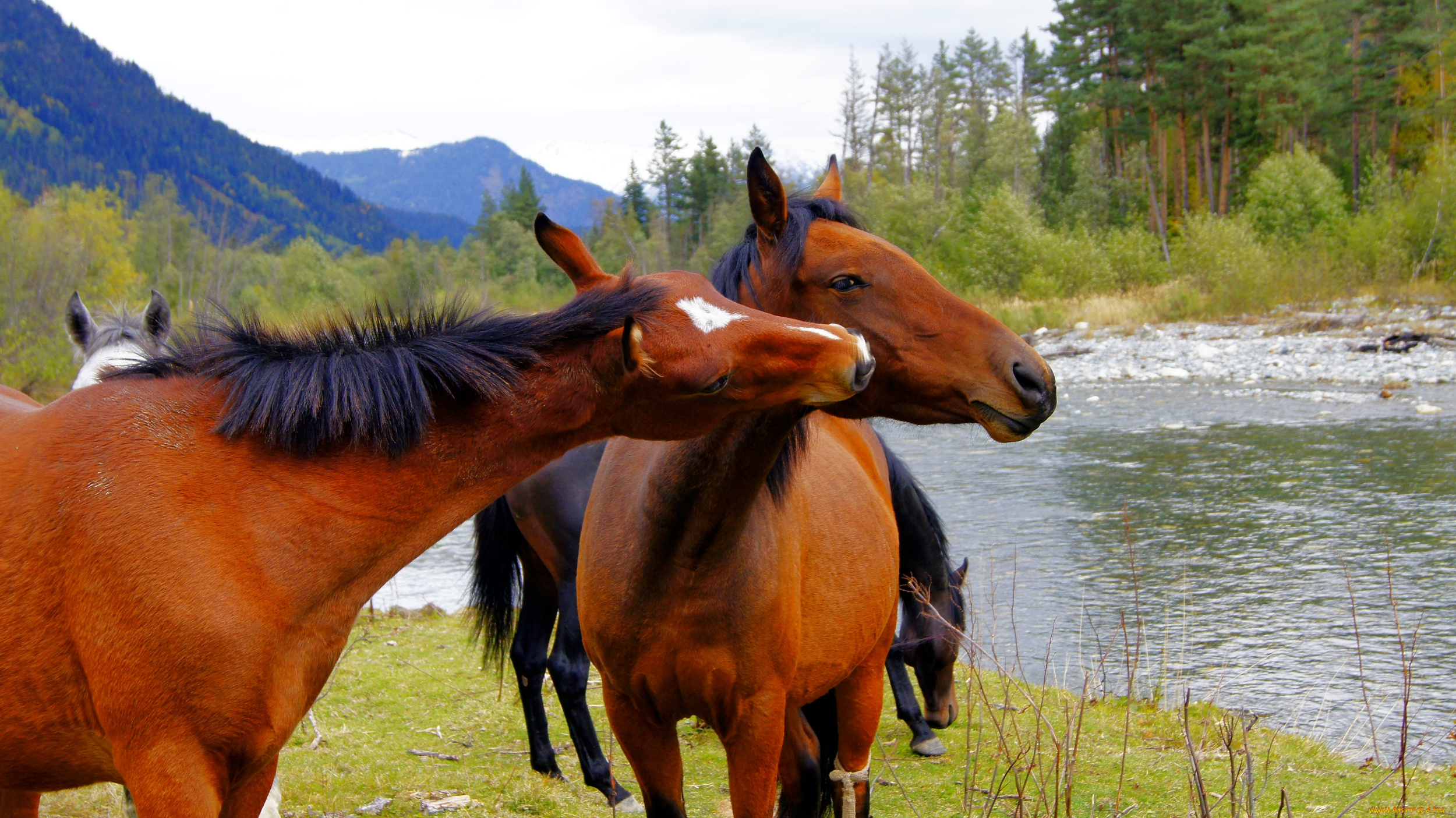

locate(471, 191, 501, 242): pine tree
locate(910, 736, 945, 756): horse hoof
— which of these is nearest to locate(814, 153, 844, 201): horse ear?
locate(910, 736, 945, 756): horse hoof

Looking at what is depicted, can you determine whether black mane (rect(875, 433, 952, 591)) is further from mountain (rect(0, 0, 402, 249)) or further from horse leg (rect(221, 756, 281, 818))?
mountain (rect(0, 0, 402, 249))

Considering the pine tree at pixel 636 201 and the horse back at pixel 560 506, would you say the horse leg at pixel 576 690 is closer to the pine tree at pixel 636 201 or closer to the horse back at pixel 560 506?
the horse back at pixel 560 506

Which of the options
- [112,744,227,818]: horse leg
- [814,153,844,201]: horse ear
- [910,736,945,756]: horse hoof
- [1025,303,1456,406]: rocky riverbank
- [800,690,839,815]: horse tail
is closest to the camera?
[112,744,227,818]: horse leg

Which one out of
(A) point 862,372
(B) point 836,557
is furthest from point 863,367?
(B) point 836,557

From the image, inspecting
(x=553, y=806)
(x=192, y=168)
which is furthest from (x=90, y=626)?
(x=192, y=168)

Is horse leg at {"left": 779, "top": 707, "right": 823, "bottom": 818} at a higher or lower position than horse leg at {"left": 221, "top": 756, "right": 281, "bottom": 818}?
lower

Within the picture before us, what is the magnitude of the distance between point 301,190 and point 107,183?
46.0 m

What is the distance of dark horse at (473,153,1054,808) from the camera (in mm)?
2635

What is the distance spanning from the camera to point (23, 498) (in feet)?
6.20

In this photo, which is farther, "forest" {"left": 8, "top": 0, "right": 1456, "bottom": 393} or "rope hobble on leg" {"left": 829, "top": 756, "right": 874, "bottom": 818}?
"forest" {"left": 8, "top": 0, "right": 1456, "bottom": 393}

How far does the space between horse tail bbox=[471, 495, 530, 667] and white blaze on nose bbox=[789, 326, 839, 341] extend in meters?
3.70

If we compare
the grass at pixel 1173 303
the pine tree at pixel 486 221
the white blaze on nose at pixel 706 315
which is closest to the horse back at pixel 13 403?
the white blaze on nose at pixel 706 315

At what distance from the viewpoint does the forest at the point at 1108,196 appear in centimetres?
2709

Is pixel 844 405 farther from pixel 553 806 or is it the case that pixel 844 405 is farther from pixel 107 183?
pixel 107 183
